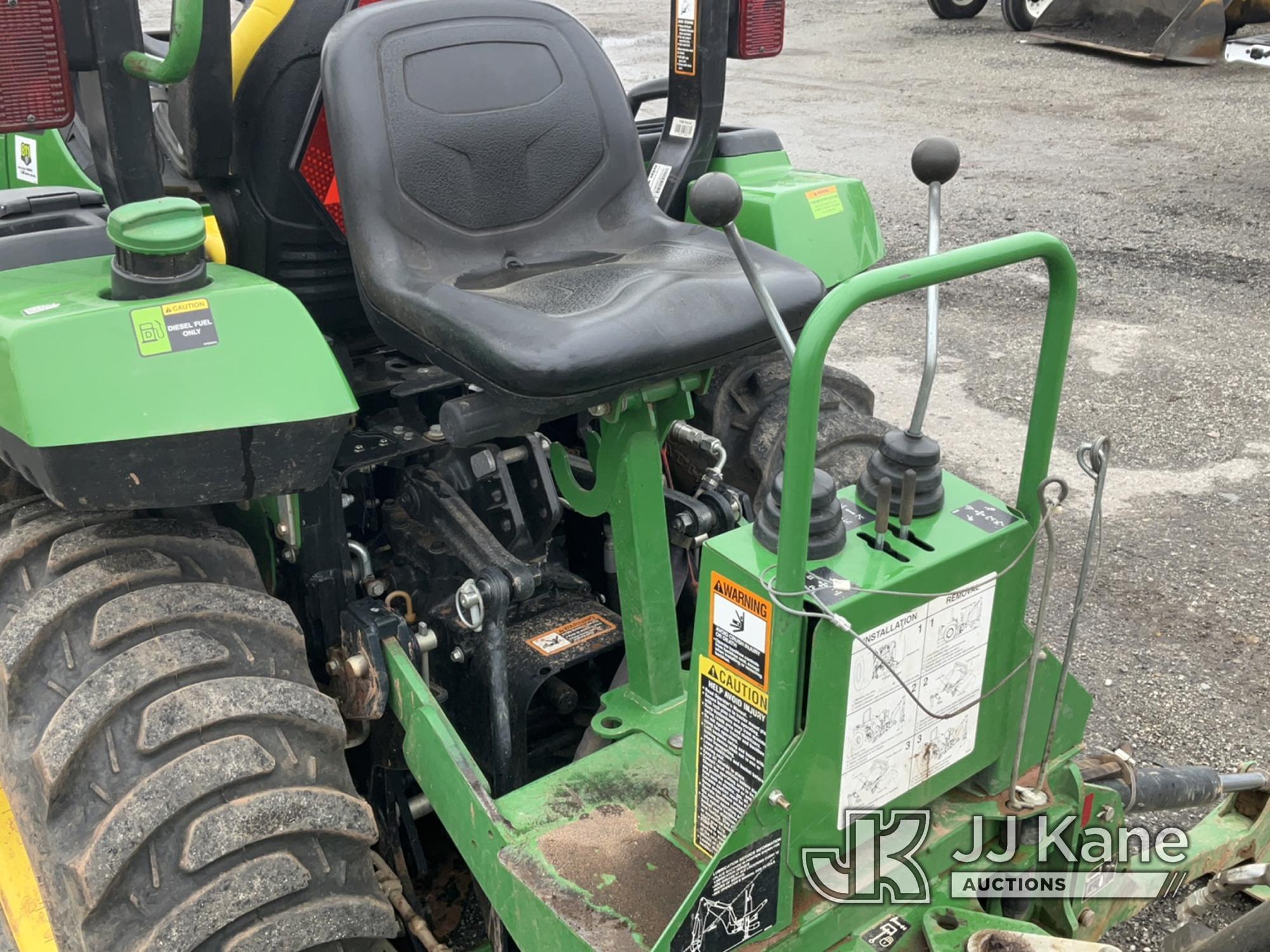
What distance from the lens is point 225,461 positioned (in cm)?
165

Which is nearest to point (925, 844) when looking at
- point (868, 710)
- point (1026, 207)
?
point (868, 710)

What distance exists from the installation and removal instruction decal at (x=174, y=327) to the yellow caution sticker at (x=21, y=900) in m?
0.78

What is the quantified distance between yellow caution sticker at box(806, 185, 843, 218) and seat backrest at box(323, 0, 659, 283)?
0.42 metres

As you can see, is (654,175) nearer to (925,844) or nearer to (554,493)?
(554,493)

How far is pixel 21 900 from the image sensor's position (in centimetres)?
192

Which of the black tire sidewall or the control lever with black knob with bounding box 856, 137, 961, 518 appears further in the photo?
the black tire sidewall

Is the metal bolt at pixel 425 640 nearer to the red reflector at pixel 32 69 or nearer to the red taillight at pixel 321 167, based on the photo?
the red taillight at pixel 321 167

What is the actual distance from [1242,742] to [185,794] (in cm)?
238

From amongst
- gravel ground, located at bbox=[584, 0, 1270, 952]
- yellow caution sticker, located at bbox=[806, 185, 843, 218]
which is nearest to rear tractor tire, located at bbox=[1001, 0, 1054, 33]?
gravel ground, located at bbox=[584, 0, 1270, 952]

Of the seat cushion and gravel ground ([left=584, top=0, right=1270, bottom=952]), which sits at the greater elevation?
the seat cushion

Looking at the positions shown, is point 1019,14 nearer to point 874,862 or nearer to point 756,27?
point 756,27

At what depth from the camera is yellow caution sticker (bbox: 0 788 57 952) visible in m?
1.88

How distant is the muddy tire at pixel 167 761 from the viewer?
→ 1.58 m

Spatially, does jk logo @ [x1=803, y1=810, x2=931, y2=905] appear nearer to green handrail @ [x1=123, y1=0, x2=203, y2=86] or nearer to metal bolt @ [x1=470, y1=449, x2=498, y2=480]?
metal bolt @ [x1=470, y1=449, x2=498, y2=480]
